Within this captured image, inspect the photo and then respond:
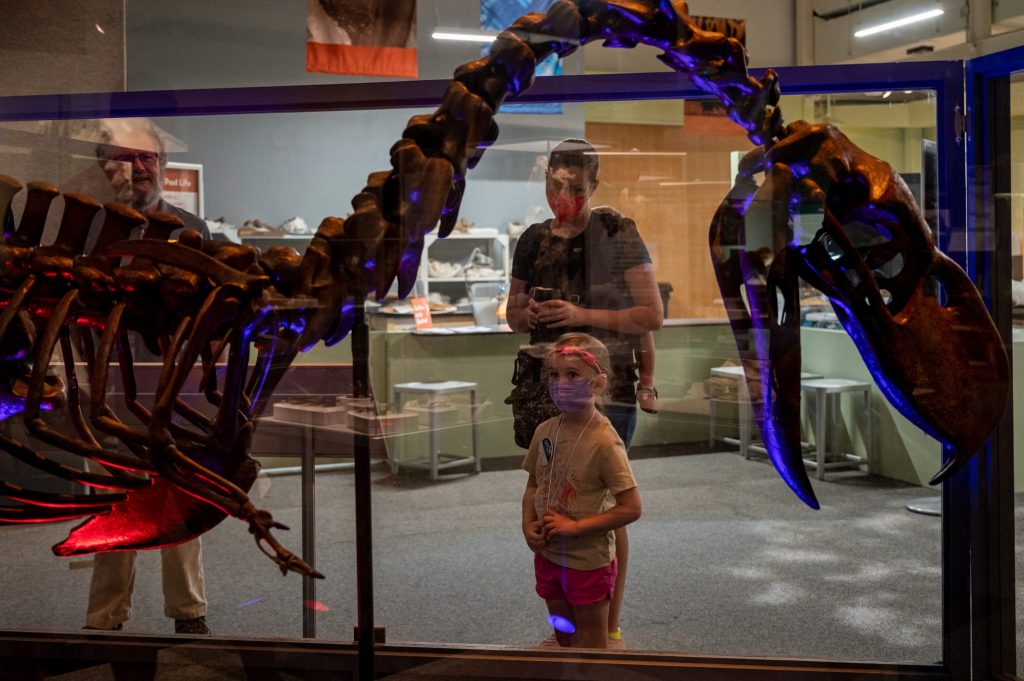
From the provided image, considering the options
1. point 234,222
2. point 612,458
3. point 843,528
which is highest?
point 234,222

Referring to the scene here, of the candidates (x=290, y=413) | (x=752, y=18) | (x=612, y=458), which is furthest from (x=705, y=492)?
(x=752, y=18)

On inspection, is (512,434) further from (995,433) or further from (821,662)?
(995,433)

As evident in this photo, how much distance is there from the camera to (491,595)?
212 cm

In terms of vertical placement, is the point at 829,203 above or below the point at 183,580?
above

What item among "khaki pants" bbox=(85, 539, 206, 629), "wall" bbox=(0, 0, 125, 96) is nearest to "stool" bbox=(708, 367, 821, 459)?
"khaki pants" bbox=(85, 539, 206, 629)

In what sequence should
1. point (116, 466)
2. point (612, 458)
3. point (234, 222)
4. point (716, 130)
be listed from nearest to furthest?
point (116, 466) → point (612, 458) → point (716, 130) → point (234, 222)

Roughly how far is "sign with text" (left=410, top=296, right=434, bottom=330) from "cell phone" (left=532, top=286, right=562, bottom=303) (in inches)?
10.7

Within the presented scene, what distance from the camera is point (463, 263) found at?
2.26 m

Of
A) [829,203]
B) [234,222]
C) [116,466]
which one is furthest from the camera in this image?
[234,222]

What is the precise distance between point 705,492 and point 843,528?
35 centimetres

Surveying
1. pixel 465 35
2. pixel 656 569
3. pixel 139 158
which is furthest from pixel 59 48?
pixel 656 569

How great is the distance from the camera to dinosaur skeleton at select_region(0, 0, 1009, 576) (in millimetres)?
1218

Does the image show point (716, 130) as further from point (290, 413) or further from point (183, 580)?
point (183, 580)

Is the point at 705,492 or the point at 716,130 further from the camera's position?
the point at 705,492
